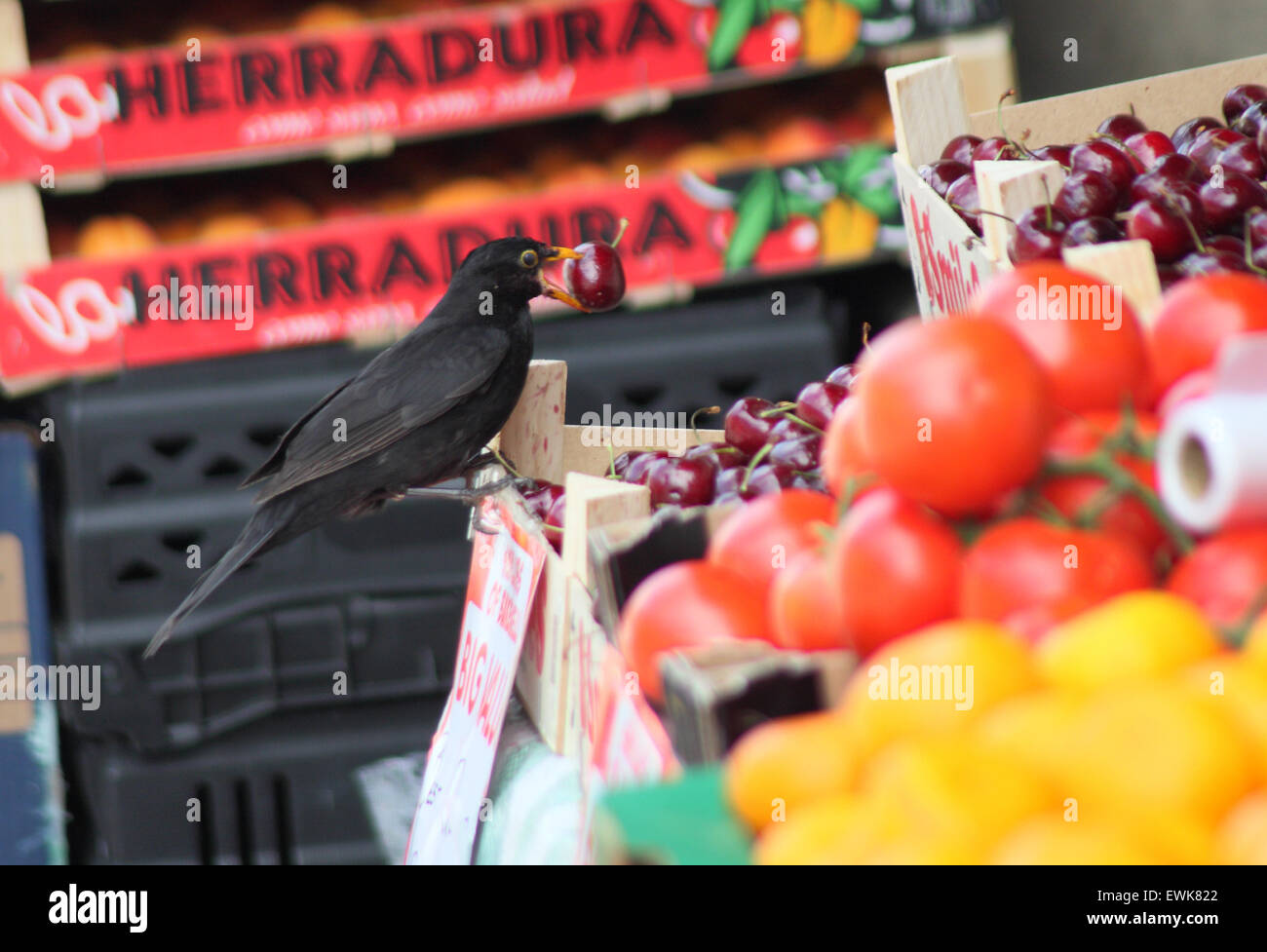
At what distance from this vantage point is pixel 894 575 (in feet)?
2.82

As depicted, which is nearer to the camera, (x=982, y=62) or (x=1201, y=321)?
(x=1201, y=321)

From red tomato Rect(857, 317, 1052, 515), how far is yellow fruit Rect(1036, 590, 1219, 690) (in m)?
Answer: 0.13

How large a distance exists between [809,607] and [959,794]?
31 cm

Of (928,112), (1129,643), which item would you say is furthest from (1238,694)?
(928,112)

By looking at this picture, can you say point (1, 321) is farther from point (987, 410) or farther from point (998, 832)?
point (998, 832)

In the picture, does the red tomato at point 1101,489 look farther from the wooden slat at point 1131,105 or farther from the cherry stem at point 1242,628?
the wooden slat at point 1131,105

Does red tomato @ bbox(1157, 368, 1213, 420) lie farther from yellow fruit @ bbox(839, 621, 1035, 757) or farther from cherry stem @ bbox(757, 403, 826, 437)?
cherry stem @ bbox(757, 403, 826, 437)

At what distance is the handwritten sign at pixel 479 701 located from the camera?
155 centimetres

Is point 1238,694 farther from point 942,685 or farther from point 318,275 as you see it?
point 318,275

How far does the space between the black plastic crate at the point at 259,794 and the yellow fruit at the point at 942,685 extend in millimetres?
1716

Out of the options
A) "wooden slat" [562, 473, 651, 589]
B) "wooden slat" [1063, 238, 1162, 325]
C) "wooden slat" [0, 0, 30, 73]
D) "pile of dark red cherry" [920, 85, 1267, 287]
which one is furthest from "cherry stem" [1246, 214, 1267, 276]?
"wooden slat" [0, 0, 30, 73]
